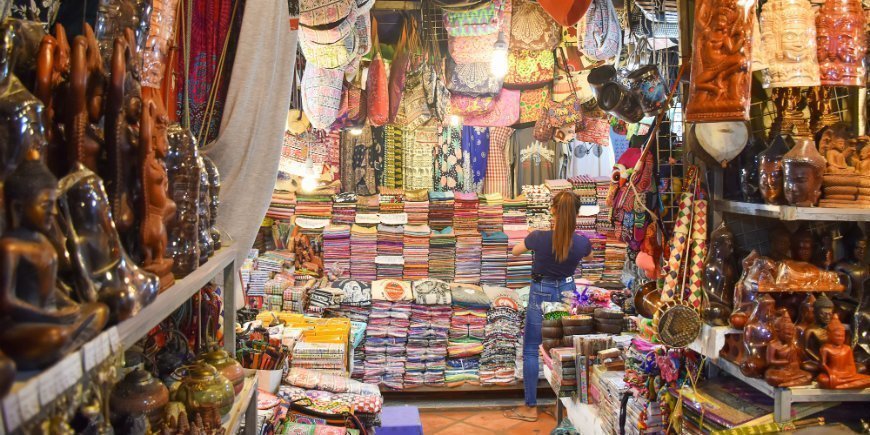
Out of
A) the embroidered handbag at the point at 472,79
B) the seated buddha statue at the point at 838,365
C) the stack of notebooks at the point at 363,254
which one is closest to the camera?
the seated buddha statue at the point at 838,365

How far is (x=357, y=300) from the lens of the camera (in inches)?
254

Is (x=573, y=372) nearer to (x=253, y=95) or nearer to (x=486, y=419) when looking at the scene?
(x=486, y=419)

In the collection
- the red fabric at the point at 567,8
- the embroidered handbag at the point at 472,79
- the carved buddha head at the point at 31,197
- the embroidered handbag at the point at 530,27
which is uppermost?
the embroidered handbag at the point at 530,27

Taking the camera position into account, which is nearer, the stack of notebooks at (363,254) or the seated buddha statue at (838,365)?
the seated buddha statue at (838,365)

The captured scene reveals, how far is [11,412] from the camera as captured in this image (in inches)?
25.0

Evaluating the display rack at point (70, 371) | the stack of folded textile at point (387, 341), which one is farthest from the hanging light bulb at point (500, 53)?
the display rack at point (70, 371)

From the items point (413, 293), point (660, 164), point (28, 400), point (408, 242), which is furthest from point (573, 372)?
point (28, 400)

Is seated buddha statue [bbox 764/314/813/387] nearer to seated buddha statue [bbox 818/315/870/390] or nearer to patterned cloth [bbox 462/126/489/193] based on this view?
seated buddha statue [bbox 818/315/870/390]

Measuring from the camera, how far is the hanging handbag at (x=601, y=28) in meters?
5.12

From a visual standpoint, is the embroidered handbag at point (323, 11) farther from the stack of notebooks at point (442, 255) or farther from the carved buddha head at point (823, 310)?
the stack of notebooks at point (442, 255)

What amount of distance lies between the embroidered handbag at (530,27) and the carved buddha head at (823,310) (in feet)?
12.1

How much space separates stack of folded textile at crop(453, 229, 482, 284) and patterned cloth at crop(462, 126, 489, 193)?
74 centimetres

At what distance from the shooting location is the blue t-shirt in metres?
5.70

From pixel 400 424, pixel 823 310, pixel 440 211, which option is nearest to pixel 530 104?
pixel 440 211
